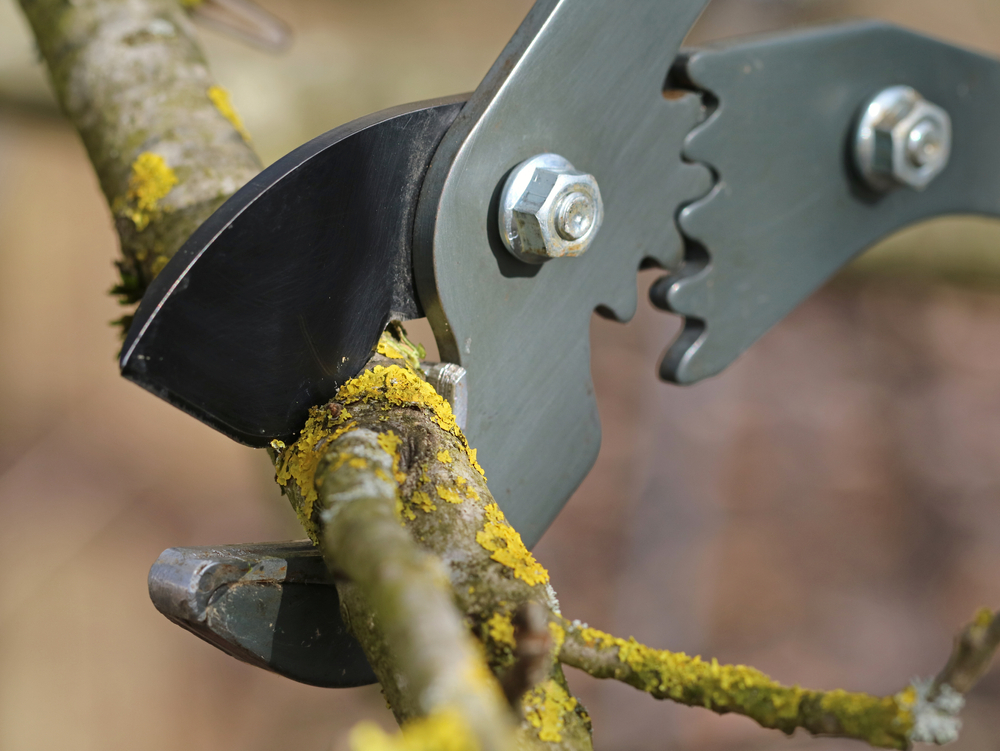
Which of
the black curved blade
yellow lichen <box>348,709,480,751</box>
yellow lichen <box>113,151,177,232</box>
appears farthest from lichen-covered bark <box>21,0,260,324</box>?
yellow lichen <box>348,709,480,751</box>

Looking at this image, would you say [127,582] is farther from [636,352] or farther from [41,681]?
[636,352]

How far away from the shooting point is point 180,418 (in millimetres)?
1794

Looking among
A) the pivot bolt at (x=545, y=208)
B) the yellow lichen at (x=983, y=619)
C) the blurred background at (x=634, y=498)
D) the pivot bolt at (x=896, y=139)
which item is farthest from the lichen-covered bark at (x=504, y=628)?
the blurred background at (x=634, y=498)

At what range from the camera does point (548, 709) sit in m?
0.31

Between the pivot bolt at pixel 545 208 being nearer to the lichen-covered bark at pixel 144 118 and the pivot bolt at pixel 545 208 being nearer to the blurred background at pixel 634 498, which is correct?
the lichen-covered bark at pixel 144 118

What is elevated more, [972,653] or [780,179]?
[780,179]

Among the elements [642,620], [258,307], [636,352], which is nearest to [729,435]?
[636,352]

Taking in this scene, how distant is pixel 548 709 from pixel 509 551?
0.06 metres

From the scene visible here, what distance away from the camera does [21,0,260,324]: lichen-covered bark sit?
1.86 feet

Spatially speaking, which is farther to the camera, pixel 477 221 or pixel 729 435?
pixel 729 435

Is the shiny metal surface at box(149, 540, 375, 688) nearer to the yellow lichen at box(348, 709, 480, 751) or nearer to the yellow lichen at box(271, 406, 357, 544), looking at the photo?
the yellow lichen at box(271, 406, 357, 544)

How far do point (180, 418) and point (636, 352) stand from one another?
1.15 metres

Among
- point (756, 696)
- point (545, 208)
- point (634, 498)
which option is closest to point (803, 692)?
point (756, 696)

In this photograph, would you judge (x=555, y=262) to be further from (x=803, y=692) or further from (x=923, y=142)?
(x=923, y=142)
